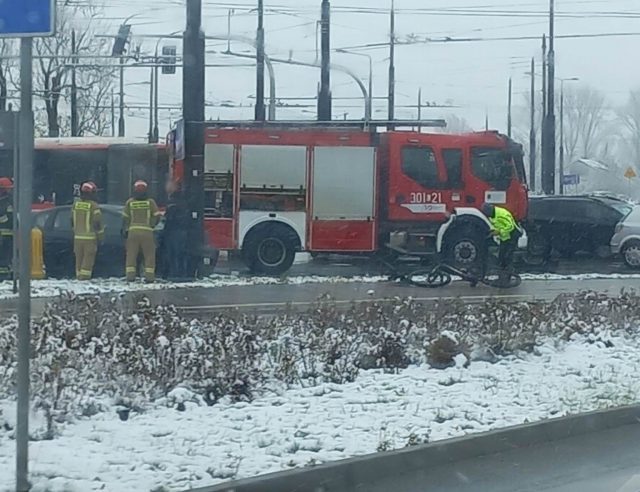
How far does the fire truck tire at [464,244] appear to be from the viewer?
24.0 meters

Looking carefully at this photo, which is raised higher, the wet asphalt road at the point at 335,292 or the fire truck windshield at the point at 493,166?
the fire truck windshield at the point at 493,166

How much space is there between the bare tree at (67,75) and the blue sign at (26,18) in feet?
97.5

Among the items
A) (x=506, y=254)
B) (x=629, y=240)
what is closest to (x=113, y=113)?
(x=629, y=240)

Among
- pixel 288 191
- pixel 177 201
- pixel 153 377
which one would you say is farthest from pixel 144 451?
pixel 288 191

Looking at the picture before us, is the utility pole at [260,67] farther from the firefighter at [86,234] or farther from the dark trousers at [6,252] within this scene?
Result: the firefighter at [86,234]

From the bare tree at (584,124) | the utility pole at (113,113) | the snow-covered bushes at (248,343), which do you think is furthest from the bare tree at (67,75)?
the bare tree at (584,124)

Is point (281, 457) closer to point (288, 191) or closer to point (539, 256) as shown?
point (288, 191)

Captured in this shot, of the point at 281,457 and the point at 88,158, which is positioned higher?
the point at 88,158

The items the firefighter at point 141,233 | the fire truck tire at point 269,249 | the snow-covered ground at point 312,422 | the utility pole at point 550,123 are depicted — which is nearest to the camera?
the snow-covered ground at point 312,422

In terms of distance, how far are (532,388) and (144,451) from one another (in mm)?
3772

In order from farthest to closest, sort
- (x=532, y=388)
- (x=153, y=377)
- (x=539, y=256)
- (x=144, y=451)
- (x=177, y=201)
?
1. (x=539, y=256)
2. (x=177, y=201)
3. (x=532, y=388)
4. (x=153, y=377)
5. (x=144, y=451)

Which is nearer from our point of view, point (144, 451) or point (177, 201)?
point (144, 451)

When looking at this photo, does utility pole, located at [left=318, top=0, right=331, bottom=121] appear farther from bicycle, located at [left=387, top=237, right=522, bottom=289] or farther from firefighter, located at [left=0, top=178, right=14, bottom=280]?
firefighter, located at [left=0, top=178, right=14, bottom=280]

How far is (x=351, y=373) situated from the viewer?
1009 cm
